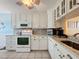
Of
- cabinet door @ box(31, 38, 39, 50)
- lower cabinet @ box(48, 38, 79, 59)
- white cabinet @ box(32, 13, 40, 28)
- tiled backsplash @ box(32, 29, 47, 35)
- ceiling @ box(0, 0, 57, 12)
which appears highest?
ceiling @ box(0, 0, 57, 12)

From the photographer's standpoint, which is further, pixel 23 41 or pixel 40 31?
pixel 40 31

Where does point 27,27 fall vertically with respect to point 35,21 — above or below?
below

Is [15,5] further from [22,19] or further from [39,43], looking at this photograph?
[39,43]

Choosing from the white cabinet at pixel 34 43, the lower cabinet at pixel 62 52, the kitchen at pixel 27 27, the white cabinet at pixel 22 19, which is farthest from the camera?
the white cabinet at pixel 22 19

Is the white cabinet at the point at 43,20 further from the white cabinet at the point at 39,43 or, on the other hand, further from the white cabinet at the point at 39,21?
the white cabinet at the point at 39,43

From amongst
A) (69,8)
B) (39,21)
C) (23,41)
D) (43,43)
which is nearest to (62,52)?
(69,8)

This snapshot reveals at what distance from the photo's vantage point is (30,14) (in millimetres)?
7719

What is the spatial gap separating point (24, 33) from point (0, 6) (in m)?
1.96

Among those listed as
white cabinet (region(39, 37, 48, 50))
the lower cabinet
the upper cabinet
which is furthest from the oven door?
the lower cabinet

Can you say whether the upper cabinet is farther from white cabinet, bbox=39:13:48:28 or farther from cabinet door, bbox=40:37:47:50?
white cabinet, bbox=39:13:48:28

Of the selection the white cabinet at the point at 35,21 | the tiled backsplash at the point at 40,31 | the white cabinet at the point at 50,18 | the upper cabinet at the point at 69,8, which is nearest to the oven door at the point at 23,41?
the white cabinet at the point at 35,21

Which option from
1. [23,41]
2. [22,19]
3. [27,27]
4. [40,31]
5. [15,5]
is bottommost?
[23,41]

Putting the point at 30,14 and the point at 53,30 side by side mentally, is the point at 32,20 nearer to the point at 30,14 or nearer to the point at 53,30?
the point at 30,14

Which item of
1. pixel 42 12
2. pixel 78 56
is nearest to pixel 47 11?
pixel 42 12
